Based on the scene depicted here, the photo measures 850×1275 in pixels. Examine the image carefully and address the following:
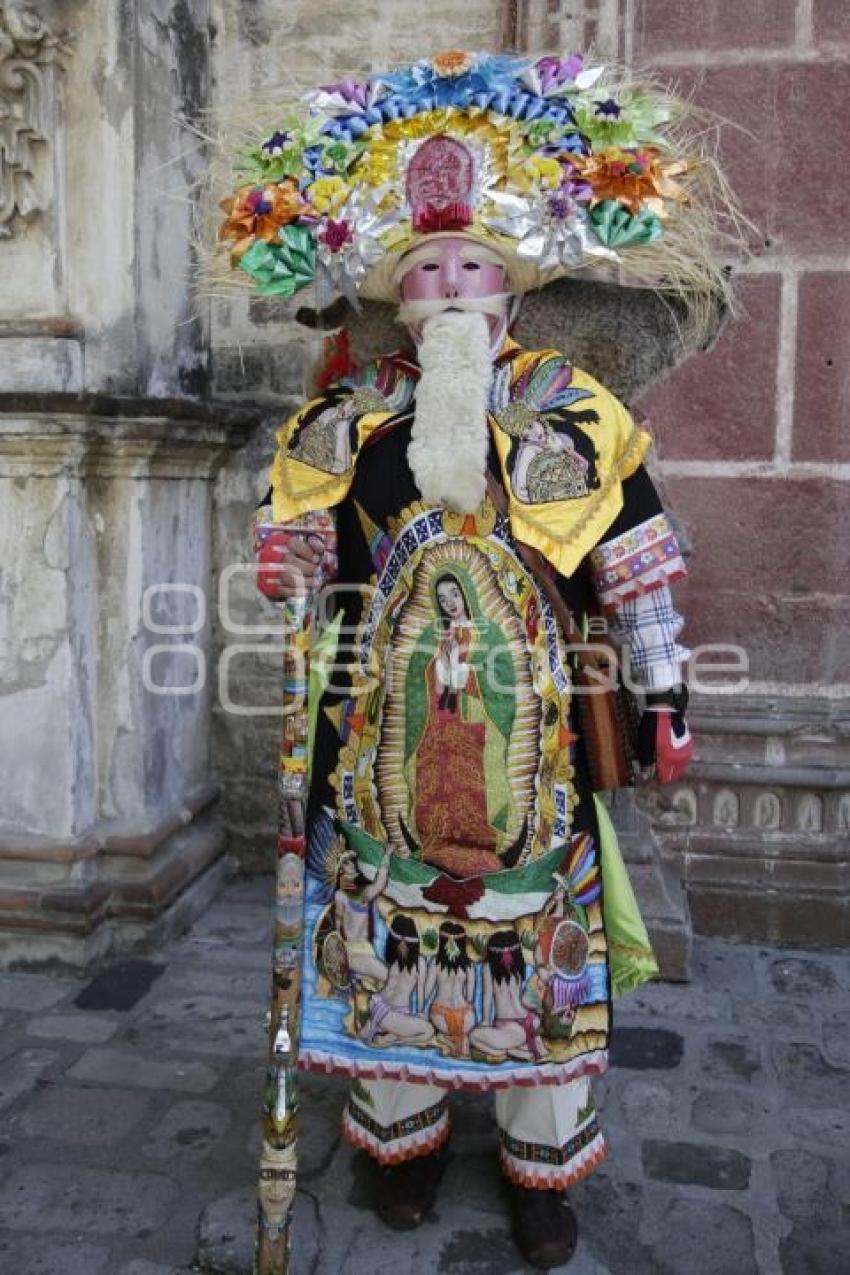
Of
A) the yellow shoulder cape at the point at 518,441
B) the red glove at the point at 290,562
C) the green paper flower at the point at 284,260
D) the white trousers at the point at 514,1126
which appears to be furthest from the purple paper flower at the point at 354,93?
the white trousers at the point at 514,1126

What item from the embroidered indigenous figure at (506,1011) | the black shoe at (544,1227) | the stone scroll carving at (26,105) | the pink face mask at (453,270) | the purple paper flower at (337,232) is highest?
the stone scroll carving at (26,105)

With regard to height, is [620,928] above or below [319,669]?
below

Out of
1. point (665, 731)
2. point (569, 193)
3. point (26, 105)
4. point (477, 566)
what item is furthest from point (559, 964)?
point (26, 105)

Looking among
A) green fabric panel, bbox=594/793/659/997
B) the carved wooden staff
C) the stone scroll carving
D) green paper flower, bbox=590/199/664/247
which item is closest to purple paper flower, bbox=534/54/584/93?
green paper flower, bbox=590/199/664/247

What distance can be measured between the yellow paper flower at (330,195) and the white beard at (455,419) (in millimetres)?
324

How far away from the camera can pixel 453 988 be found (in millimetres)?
2438

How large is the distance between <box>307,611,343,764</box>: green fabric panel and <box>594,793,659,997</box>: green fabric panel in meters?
0.60

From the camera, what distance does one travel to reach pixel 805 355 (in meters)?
3.79

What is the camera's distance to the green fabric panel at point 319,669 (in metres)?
2.57

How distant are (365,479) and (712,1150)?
1.69 meters

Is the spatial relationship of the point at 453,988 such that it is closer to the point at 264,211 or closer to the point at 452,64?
the point at 264,211

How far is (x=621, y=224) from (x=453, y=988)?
149cm

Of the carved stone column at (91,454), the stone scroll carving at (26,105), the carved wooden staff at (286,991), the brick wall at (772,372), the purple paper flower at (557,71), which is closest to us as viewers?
the carved wooden staff at (286,991)

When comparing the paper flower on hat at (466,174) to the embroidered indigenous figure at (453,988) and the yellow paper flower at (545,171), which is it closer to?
the yellow paper flower at (545,171)
